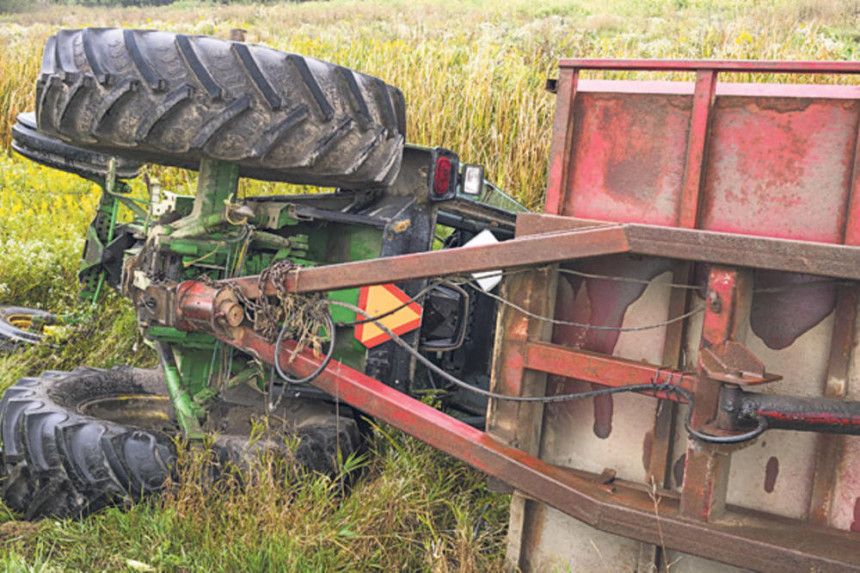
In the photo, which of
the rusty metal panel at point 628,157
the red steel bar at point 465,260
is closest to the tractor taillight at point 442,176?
the red steel bar at point 465,260

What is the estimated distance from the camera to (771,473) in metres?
2.81

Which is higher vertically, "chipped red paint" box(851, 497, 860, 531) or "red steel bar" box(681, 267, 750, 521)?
"red steel bar" box(681, 267, 750, 521)

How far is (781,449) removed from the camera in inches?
110

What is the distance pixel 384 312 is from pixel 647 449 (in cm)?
130

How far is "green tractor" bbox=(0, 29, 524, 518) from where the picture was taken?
10.4 ft

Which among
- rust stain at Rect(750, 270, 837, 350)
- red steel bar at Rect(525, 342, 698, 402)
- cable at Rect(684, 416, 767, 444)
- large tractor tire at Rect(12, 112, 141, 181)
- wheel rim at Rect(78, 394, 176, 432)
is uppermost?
large tractor tire at Rect(12, 112, 141, 181)

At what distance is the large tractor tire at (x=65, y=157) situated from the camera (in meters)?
4.78

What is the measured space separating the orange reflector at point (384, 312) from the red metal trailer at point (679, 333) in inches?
20.6

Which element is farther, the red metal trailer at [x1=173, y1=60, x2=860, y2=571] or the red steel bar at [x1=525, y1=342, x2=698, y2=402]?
the red steel bar at [x1=525, y1=342, x2=698, y2=402]

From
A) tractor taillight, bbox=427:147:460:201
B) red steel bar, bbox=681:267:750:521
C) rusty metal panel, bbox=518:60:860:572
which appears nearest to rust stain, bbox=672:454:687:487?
rusty metal panel, bbox=518:60:860:572

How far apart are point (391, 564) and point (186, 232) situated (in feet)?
5.11

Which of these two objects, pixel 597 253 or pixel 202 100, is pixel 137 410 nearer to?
pixel 202 100

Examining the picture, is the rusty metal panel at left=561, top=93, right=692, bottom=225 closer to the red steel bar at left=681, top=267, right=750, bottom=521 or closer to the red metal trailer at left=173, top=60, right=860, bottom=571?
the red metal trailer at left=173, top=60, right=860, bottom=571

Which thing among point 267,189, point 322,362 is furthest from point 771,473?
point 267,189
